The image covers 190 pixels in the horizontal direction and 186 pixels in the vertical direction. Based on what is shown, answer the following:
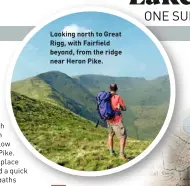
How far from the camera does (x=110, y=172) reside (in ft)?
18.5

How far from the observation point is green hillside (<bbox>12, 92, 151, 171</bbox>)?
5.65 meters

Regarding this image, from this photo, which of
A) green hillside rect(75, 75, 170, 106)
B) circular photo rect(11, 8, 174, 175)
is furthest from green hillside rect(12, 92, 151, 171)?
green hillside rect(75, 75, 170, 106)

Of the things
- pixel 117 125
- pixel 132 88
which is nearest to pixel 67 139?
pixel 117 125

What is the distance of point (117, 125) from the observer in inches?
223

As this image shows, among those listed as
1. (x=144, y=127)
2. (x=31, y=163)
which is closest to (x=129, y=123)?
(x=144, y=127)

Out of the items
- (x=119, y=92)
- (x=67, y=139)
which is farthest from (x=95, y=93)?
(x=67, y=139)

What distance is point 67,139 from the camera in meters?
5.66

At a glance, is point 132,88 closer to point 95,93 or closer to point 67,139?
point 95,93

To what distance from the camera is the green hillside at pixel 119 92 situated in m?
5.66

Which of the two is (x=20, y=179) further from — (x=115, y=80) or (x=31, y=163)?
(x=115, y=80)

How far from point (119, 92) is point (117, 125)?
15 cm

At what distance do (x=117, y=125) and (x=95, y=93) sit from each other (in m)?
0.17

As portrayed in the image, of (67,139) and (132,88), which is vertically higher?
(132,88)

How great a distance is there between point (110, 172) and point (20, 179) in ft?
1.30
